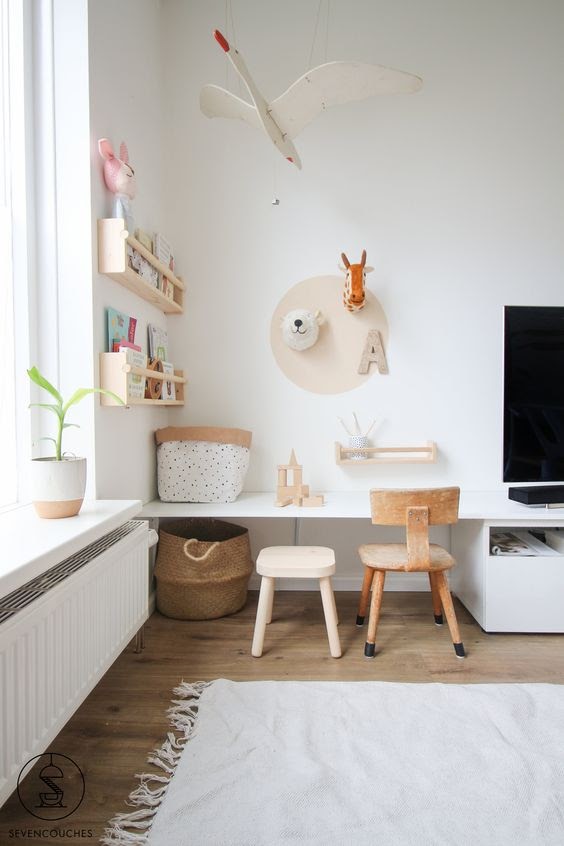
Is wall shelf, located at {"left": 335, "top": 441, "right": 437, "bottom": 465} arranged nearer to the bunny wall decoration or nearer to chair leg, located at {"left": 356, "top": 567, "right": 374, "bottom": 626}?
chair leg, located at {"left": 356, "top": 567, "right": 374, "bottom": 626}

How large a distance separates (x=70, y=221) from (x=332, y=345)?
133 cm

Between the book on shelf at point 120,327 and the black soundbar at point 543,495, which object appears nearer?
the book on shelf at point 120,327

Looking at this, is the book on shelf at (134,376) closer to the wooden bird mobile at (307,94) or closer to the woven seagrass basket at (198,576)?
the woven seagrass basket at (198,576)

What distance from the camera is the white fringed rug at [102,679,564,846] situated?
106 cm

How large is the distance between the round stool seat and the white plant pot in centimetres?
77

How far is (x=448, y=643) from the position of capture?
6.29ft

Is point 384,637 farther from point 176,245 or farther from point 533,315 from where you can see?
point 176,245

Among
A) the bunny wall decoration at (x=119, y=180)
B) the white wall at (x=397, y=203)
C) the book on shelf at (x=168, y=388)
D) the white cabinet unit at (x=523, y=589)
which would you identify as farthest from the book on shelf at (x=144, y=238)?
the white cabinet unit at (x=523, y=589)

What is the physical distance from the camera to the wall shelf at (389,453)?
2383 mm

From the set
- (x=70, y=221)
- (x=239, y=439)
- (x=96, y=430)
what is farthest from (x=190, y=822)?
(x=70, y=221)

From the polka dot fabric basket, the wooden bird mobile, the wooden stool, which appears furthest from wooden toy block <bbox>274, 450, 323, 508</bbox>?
the wooden bird mobile

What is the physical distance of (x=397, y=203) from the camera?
8.04ft

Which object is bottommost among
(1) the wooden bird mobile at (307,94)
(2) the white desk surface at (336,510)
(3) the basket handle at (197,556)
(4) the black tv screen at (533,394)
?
(3) the basket handle at (197,556)

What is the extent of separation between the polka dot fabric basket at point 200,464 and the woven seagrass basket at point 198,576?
0.70 ft
